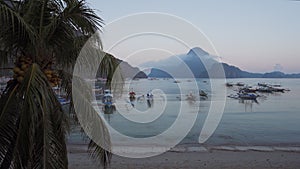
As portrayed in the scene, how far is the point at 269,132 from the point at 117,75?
44.4 feet

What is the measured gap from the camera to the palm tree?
6.85 ft

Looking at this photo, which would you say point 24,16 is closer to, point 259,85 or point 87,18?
point 87,18

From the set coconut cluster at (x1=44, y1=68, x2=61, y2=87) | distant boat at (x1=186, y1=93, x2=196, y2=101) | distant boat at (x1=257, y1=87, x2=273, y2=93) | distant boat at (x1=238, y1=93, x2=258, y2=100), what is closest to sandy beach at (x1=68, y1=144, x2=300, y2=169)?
coconut cluster at (x1=44, y1=68, x2=61, y2=87)

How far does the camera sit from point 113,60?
9.87ft

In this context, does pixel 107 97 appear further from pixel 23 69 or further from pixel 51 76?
pixel 23 69

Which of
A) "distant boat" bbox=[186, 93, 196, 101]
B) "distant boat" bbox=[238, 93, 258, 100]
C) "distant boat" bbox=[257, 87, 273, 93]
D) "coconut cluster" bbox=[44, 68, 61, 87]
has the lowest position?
"distant boat" bbox=[238, 93, 258, 100]

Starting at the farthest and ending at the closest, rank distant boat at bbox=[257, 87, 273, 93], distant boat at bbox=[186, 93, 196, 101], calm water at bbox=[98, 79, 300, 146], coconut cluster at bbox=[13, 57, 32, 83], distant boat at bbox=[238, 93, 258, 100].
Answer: distant boat at bbox=[257, 87, 273, 93], distant boat at bbox=[238, 93, 258, 100], distant boat at bbox=[186, 93, 196, 101], calm water at bbox=[98, 79, 300, 146], coconut cluster at bbox=[13, 57, 32, 83]

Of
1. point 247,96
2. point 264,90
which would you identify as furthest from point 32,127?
point 264,90

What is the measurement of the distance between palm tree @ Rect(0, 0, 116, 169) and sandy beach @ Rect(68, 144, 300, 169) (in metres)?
4.13

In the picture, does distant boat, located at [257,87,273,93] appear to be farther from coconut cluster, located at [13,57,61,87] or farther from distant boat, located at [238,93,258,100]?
coconut cluster, located at [13,57,61,87]

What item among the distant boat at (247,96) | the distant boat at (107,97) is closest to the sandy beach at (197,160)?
the distant boat at (107,97)

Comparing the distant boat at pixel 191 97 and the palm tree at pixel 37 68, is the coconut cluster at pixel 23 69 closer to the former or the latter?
the palm tree at pixel 37 68

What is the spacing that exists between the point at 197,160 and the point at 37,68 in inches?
233

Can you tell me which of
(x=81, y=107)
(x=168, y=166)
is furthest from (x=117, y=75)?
(x=168, y=166)
